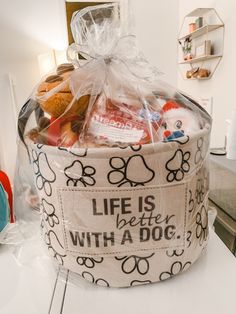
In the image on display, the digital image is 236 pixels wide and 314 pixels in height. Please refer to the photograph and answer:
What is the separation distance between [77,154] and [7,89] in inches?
50.4

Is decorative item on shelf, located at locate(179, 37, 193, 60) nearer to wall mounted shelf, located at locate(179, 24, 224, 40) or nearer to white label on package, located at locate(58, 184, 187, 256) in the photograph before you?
wall mounted shelf, located at locate(179, 24, 224, 40)

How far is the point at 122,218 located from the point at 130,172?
0.21 feet

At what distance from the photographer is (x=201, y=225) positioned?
14.0 inches

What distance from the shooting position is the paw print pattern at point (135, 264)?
12.5 inches

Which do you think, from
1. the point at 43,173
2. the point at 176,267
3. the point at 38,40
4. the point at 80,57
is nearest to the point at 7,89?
the point at 38,40

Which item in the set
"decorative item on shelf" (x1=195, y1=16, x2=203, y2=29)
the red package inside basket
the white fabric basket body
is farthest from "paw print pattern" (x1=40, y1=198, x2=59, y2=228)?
"decorative item on shelf" (x1=195, y1=16, x2=203, y2=29)

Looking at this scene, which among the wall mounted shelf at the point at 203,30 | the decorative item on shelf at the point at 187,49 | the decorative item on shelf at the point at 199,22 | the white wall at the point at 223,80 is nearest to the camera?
the white wall at the point at 223,80

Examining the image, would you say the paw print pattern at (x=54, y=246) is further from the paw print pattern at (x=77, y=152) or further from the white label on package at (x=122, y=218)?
the paw print pattern at (x=77, y=152)

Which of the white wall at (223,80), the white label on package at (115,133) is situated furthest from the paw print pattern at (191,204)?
the white wall at (223,80)

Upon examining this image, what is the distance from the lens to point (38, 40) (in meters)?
1.44

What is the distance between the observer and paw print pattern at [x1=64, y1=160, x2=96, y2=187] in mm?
281

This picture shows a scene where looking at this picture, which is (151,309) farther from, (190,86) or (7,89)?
(190,86)

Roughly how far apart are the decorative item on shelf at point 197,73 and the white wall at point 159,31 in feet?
0.52

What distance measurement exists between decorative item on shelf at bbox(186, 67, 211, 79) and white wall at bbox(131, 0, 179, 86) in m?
0.16
